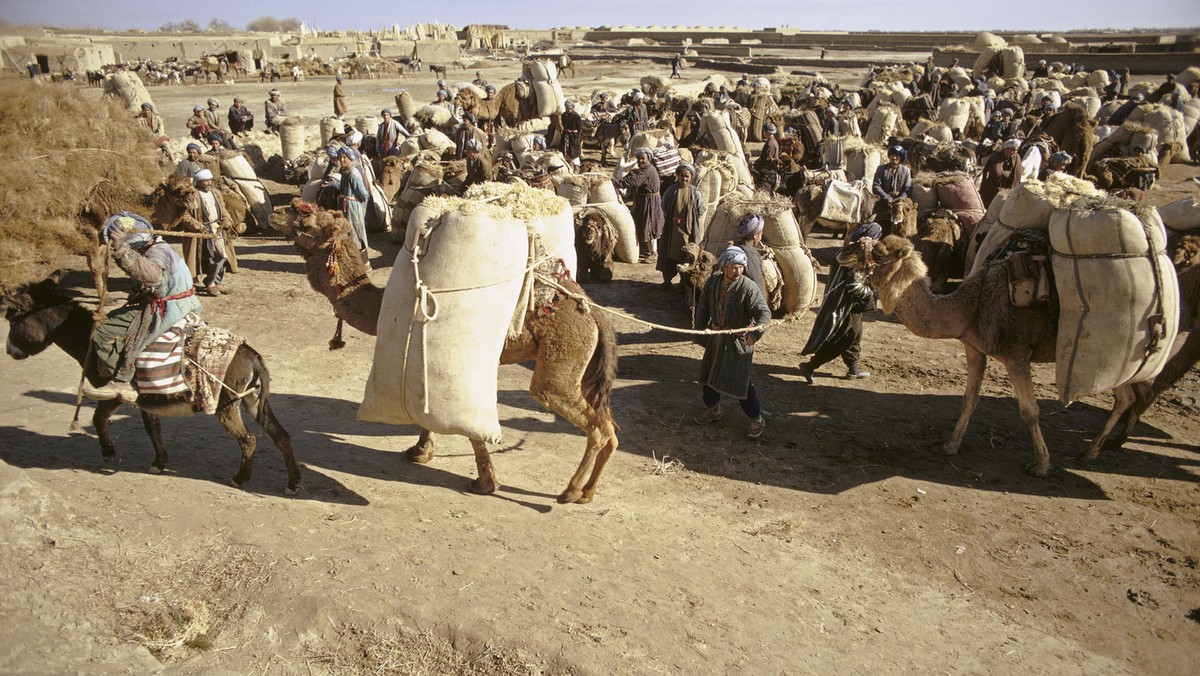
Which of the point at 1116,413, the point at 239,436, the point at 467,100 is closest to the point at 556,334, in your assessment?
the point at 239,436

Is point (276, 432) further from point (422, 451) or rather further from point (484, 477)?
point (484, 477)

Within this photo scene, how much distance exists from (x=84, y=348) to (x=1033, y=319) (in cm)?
770

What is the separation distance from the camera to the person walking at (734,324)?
22.6 ft

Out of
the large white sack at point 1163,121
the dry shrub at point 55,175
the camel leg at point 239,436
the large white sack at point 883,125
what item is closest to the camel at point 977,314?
the camel leg at point 239,436

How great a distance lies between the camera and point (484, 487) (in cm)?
598

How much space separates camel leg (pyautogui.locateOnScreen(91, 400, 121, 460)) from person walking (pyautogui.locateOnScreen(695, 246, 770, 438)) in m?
5.05

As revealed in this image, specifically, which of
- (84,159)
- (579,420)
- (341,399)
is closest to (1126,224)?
(579,420)

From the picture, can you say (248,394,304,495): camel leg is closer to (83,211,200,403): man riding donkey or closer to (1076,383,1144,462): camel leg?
(83,211,200,403): man riding donkey

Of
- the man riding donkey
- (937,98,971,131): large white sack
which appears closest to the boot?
A: the man riding donkey

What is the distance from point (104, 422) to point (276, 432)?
150 centimetres

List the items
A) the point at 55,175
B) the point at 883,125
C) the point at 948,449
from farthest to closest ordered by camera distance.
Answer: the point at 883,125
the point at 55,175
the point at 948,449

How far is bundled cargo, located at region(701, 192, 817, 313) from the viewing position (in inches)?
367

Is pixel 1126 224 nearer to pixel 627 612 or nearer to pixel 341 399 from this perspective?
pixel 627 612

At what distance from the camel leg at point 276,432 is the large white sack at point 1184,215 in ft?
27.9
